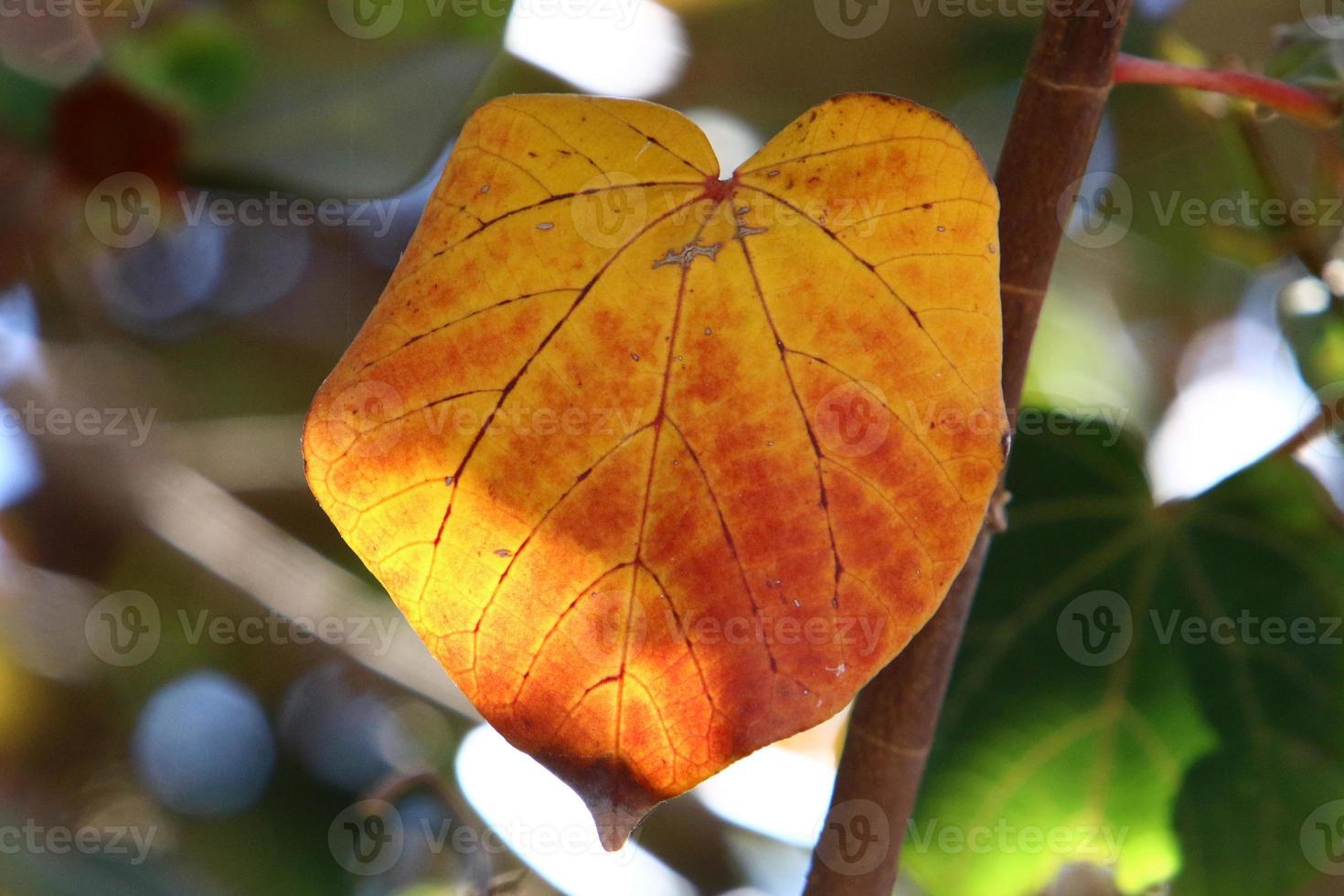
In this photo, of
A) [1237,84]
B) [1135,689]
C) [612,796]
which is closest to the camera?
[612,796]

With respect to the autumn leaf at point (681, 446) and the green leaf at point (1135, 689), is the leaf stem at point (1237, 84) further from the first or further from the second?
the green leaf at point (1135, 689)

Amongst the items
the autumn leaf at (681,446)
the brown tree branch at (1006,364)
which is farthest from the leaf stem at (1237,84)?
the autumn leaf at (681,446)

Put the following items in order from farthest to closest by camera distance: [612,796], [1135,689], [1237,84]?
1. [1135,689]
2. [1237,84]
3. [612,796]

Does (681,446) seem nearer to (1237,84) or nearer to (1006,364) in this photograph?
(1006,364)

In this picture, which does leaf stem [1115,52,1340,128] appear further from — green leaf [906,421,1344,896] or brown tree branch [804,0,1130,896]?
green leaf [906,421,1344,896]

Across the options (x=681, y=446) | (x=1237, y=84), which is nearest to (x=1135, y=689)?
(x=1237, y=84)

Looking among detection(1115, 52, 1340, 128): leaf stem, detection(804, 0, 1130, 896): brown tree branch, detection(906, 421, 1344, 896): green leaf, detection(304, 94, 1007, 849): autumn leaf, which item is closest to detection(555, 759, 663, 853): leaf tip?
detection(304, 94, 1007, 849): autumn leaf
